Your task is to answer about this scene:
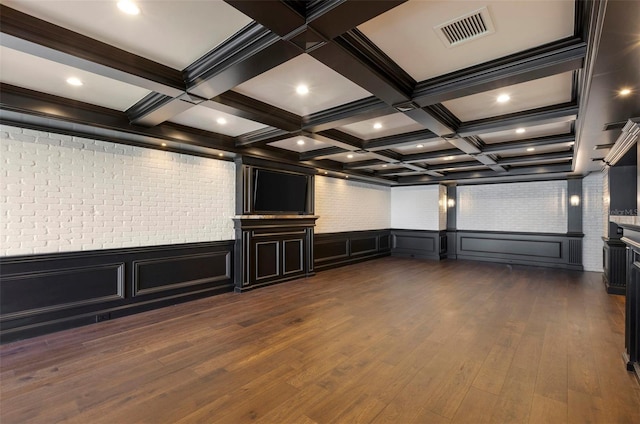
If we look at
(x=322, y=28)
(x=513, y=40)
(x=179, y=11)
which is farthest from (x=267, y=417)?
(x=513, y=40)

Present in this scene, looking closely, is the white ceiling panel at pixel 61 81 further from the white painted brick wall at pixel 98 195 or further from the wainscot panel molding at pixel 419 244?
the wainscot panel molding at pixel 419 244

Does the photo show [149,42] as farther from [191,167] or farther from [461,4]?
[191,167]

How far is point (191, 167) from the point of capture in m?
5.01

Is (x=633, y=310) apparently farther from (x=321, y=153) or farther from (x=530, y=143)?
(x=321, y=153)

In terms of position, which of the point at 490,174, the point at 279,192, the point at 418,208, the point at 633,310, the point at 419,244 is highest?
the point at 490,174

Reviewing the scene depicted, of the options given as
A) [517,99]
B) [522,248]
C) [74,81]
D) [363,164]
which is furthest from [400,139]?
[522,248]

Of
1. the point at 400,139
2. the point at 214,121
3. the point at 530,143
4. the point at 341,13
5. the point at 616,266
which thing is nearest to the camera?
the point at 341,13

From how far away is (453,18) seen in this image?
2.00 metres

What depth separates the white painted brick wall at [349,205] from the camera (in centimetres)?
759

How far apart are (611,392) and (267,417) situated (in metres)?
2.63

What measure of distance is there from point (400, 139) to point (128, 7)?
12.6 ft

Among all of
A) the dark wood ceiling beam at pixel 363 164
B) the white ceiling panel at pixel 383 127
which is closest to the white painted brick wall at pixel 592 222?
the dark wood ceiling beam at pixel 363 164

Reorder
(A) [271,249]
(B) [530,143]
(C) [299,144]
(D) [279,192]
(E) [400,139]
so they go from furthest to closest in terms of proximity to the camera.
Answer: (D) [279,192], (A) [271,249], (C) [299,144], (B) [530,143], (E) [400,139]

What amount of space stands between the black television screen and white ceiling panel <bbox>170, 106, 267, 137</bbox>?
1220 mm
